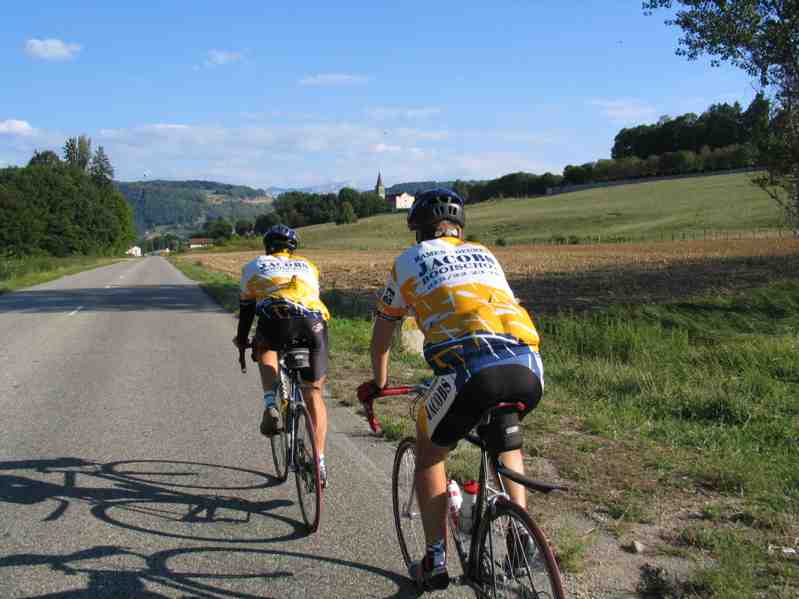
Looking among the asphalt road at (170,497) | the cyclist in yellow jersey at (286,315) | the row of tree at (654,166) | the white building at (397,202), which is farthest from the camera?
the white building at (397,202)

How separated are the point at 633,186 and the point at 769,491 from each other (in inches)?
4499

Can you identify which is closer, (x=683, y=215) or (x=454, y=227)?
(x=454, y=227)

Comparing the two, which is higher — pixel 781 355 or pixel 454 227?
pixel 454 227

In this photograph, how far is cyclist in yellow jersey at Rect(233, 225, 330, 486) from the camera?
16.0ft

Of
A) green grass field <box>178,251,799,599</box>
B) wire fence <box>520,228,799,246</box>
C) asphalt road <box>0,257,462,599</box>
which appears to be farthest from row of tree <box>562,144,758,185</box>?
asphalt road <box>0,257,462,599</box>

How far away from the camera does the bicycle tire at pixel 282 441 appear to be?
5159 mm

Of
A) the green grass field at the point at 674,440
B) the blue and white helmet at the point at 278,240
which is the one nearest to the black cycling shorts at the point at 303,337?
the blue and white helmet at the point at 278,240

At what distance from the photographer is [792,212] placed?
16906mm

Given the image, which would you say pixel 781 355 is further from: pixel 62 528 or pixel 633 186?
pixel 633 186

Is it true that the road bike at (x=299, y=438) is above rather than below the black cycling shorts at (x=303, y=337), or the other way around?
below

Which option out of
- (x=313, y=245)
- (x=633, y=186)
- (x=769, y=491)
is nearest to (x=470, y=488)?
(x=769, y=491)

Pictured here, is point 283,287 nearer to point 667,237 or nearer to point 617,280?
point 617,280

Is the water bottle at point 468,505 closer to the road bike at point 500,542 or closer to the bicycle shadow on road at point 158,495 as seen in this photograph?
the road bike at point 500,542

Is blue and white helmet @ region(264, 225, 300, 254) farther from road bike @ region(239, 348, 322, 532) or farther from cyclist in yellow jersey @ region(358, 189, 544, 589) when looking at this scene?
cyclist in yellow jersey @ region(358, 189, 544, 589)
